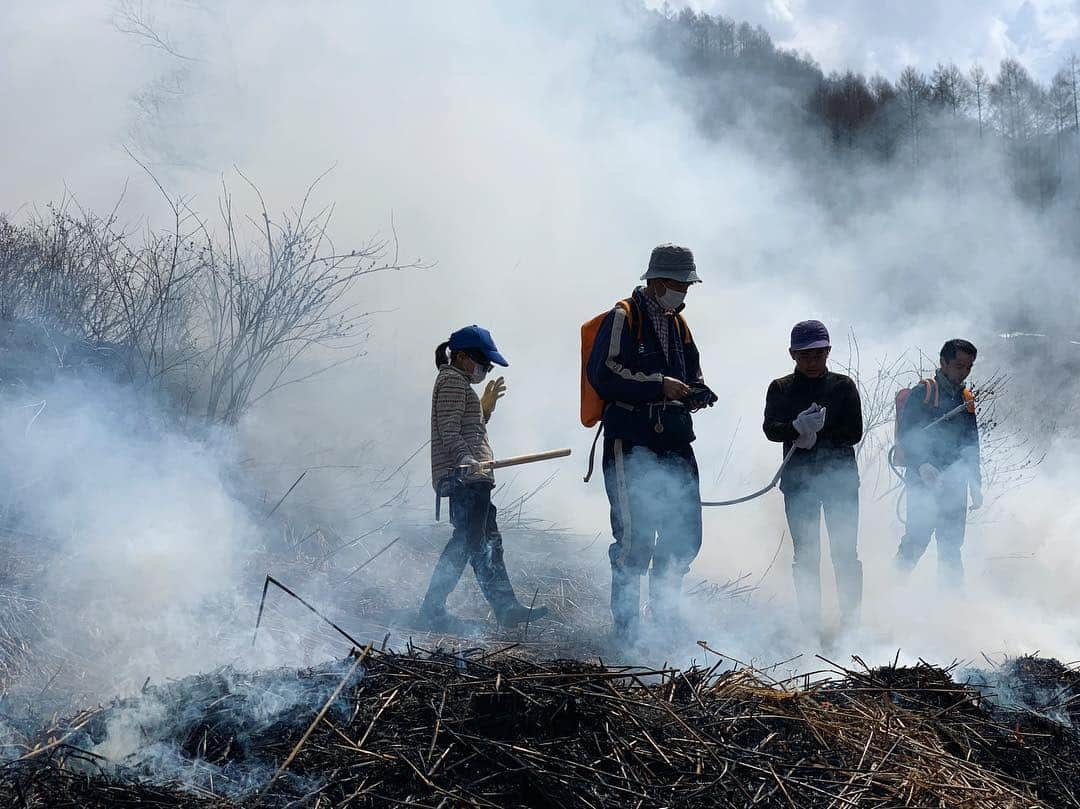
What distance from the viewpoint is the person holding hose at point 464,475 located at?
560 cm

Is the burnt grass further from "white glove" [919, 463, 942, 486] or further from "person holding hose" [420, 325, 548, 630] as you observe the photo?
"white glove" [919, 463, 942, 486]

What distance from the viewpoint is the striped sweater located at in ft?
18.4

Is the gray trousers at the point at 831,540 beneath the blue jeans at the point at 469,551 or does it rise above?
above

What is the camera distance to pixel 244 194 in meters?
11.5

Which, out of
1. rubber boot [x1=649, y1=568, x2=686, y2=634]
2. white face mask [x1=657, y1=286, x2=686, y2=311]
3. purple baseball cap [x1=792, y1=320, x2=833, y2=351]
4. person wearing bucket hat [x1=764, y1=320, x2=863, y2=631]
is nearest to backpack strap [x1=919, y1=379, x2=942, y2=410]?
person wearing bucket hat [x1=764, y1=320, x2=863, y2=631]

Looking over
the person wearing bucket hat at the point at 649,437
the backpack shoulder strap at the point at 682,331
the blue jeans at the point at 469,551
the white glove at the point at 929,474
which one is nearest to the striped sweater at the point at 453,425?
the blue jeans at the point at 469,551

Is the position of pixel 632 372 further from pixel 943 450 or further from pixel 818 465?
pixel 943 450

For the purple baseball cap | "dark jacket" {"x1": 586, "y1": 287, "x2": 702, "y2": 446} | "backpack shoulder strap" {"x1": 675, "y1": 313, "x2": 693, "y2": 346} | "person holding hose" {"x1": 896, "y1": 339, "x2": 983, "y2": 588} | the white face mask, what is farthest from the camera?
"person holding hose" {"x1": 896, "y1": 339, "x2": 983, "y2": 588}

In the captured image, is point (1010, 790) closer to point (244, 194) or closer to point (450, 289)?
point (450, 289)

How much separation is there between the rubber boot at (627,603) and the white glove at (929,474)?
7.52 feet

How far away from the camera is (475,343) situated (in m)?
5.63

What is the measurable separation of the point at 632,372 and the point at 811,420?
1.07 metres

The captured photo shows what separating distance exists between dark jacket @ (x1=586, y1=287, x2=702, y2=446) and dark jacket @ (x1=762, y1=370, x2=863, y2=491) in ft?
2.27

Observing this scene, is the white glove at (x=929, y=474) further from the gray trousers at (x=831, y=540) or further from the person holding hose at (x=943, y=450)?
the gray trousers at (x=831, y=540)
